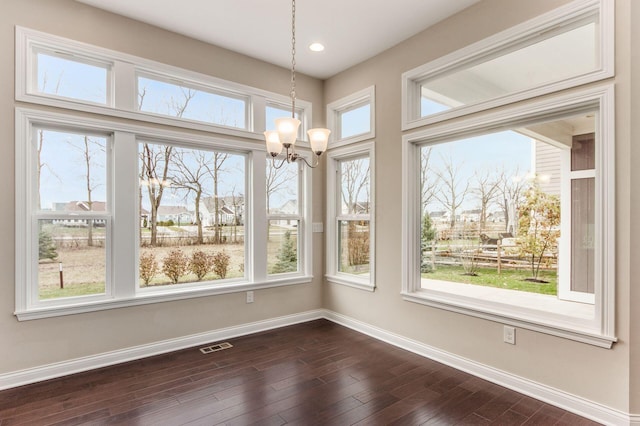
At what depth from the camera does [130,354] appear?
329 centimetres

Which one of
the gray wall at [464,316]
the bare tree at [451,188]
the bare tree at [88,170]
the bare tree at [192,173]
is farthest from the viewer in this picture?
the bare tree at [192,173]

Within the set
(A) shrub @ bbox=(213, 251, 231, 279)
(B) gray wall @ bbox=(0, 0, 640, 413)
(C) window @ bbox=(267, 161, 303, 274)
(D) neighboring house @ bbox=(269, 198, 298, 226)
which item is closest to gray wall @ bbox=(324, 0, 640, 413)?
(B) gray wall @ bbox=(0, 0, 640, 413)

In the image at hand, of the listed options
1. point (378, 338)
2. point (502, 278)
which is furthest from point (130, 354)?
point (502, 278)

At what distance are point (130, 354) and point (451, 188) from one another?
3535 mm

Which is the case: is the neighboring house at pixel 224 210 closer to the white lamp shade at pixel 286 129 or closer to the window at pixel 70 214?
the window at pixel 70 214

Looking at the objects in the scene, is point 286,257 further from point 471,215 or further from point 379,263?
point 471,215

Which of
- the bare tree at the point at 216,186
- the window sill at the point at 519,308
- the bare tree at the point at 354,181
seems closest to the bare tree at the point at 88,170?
the bare tree at the point at 216,186

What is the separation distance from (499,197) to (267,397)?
2.59 metres

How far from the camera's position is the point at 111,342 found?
3.20 m

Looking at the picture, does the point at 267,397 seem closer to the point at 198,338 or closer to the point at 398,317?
the point at 198,338

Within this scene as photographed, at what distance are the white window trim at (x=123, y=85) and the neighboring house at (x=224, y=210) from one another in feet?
2.54

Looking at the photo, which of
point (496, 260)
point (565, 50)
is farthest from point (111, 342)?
Result: point (565, 50)

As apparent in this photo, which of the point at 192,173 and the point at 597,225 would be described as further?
the point at 192,173

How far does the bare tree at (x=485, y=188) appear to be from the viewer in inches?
123
